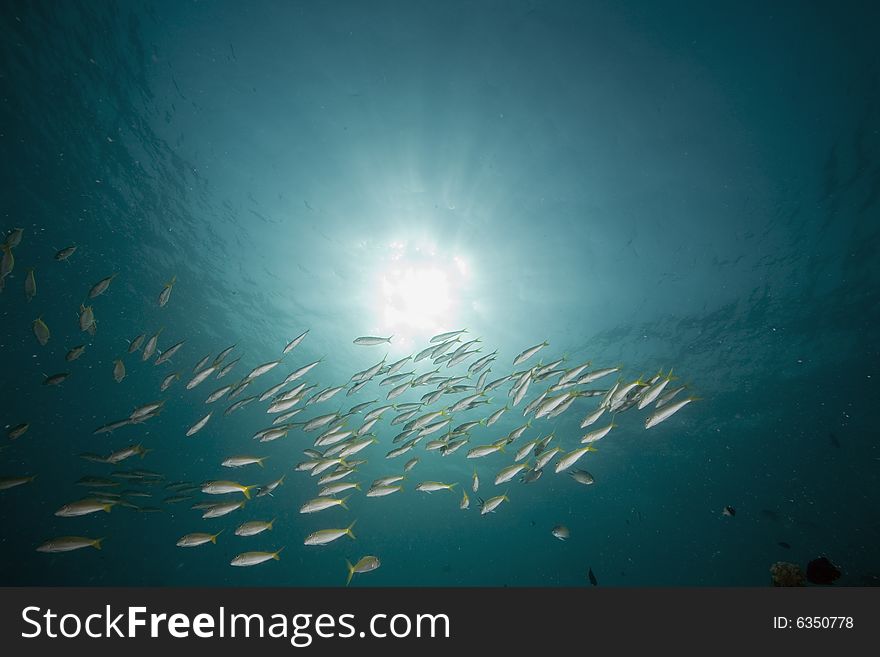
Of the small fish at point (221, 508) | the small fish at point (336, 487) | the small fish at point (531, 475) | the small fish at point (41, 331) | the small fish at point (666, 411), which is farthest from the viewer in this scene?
the small fish at point (531, 475)

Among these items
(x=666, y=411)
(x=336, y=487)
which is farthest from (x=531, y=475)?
(x=336, y=487)

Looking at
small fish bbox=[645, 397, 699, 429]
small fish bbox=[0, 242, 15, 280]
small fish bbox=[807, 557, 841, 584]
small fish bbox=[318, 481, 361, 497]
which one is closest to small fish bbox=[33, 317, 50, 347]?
small fish bbox=[0, 242, 15, 280]

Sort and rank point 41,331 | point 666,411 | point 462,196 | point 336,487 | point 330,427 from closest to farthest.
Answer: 1. point 666,411
2. point 41,331
3. point 336,487
4. point 330,427
5. point 462,196

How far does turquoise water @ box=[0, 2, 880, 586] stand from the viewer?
975 centimetres

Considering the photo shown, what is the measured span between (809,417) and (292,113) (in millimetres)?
39492

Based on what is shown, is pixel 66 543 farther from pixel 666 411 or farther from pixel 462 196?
pixel 462 196

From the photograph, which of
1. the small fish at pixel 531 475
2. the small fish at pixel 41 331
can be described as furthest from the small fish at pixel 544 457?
the small fish at pixel 41 331

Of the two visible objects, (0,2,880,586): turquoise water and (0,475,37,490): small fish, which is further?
(0,2,880,586): turquoise water

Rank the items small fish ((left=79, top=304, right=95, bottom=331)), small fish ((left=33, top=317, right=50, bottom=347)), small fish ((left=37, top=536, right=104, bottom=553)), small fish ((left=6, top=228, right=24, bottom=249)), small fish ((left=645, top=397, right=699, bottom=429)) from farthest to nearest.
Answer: small fish ((left=79, top=304, right=95, bottom=331)) < small fish ((left=33, top=317, right=50, bottom=347)) < small fish ((left=6, top=228, right=24, bottom=249)) < small fish ((left=37, top=536, right=104, bottom=553)) < small fish ((left=645, top=397, right=699, bottom=429))

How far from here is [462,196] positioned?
510 inches

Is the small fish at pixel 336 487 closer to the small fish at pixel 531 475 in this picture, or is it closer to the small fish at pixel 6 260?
the small fish at pixel 531 475

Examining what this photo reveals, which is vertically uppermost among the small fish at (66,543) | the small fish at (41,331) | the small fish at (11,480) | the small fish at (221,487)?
the small fish at (41,331)

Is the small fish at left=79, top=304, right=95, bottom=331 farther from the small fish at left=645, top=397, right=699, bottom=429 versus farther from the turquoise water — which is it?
the small fish at left=645, top=397, right=699, bottom=429

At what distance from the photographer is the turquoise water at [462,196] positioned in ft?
32.0
